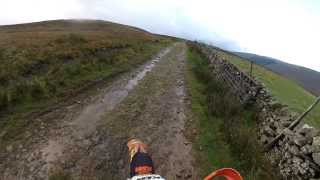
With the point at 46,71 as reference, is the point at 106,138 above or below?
below

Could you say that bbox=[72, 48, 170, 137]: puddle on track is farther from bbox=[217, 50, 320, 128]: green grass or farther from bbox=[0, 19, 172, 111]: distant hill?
bbox=[217, 50, 320, 128]: green grass

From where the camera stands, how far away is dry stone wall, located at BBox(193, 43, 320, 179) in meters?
9.48

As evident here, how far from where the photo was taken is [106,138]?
13.1 metres

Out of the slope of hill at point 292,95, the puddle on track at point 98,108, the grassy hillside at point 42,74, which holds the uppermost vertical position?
the grassy hillside at point 42,74

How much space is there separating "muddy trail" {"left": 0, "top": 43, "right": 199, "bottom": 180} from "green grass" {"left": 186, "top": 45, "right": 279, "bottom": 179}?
18.2 inches

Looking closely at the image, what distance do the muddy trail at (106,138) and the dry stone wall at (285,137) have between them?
2.12m

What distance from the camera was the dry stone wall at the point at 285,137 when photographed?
373 inches

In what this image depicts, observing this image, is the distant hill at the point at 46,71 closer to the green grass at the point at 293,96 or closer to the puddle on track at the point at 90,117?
the puddle on track at the point at 90,117

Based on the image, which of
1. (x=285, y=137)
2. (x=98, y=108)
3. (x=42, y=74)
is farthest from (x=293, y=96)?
(x=285, y=137)

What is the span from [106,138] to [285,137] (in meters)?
4.90

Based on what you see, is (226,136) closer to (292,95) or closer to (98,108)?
(98,108)

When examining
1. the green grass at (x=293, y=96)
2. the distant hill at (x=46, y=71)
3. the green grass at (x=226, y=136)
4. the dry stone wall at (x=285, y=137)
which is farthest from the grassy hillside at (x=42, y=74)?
the green grass at (x=293, y=96)

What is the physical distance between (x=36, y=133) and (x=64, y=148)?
1.45 metres

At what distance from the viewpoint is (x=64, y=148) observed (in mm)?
12227
